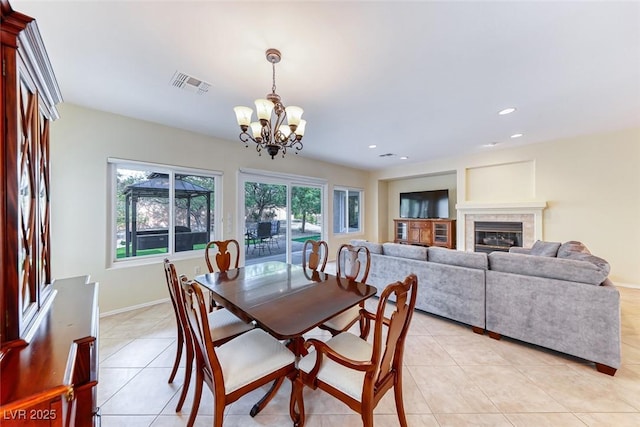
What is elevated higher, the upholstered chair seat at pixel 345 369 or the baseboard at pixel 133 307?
the upholstered chair seat at pixel 345 369

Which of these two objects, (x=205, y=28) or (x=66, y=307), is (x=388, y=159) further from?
(x=66, y=307)

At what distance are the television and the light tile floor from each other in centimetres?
396

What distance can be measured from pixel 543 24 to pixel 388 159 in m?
4.09

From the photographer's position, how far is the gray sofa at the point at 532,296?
1.90 m

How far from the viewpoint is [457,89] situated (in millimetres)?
2469

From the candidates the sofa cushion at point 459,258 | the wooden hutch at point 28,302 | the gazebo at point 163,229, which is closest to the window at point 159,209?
the gazebo at point 163,229

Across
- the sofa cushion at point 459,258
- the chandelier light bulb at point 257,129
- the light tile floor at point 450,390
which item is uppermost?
the chandelier light bulb at point 257,129

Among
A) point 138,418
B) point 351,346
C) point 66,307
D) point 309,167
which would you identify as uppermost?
point 309,167

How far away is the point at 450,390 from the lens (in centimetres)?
174

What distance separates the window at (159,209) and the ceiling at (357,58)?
78 centimetres

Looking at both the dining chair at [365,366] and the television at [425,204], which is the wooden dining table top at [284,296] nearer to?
the dining chair at [365,366]

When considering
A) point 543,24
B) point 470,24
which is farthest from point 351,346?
point 543,24

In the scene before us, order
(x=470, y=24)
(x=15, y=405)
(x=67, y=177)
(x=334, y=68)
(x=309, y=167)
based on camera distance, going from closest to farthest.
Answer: (x=15, y=405) → (x=470, y=24) → (x=334, y=68) → (x=67, y=177) → (x=309, y=167)

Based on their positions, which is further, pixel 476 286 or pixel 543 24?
pixel 476 286
